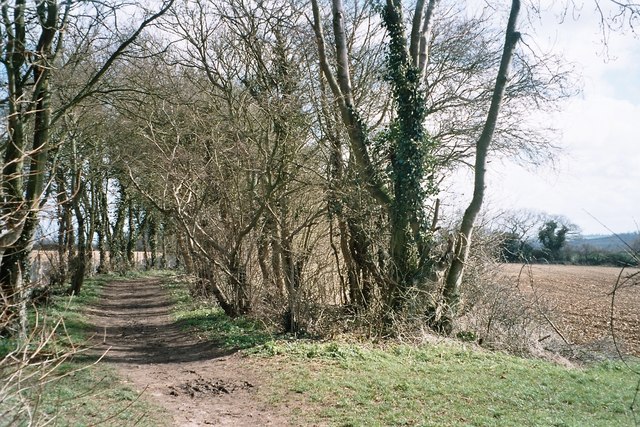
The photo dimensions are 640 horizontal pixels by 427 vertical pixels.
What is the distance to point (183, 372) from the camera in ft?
36.1

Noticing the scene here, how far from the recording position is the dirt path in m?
8.34

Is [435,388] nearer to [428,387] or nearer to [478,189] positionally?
[428,387]

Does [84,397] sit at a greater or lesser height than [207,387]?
greater

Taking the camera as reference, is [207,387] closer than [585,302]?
Yes

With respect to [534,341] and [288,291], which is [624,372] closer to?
[534,341]

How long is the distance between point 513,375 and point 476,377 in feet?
2.61

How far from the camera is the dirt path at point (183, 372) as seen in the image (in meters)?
8.34

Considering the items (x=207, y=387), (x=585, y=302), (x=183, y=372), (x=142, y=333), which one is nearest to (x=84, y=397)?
(x=207, y=387)

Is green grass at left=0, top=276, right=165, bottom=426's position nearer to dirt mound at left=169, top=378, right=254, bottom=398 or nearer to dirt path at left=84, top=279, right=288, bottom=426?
dirt path at left=84, top=279, right=288, bottom=426

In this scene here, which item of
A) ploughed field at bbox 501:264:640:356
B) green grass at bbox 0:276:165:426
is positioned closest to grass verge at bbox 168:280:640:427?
ploughed field at bbox 501:264:640:356

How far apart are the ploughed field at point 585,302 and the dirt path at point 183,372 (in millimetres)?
5206

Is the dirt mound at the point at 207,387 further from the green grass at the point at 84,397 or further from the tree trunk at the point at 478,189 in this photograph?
the tree trunk at the point at 478,189

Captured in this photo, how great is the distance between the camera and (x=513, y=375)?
10.3 metres

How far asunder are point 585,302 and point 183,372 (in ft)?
71.6
